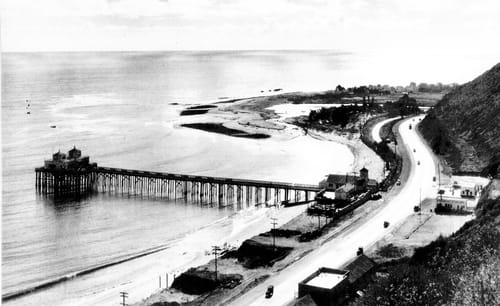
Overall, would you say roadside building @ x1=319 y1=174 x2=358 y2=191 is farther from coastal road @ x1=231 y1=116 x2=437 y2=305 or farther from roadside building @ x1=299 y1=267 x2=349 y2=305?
roadside building @ x1=299 y1=267 x2=349 y2=305

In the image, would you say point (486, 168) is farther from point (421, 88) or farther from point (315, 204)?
point (421, 88)

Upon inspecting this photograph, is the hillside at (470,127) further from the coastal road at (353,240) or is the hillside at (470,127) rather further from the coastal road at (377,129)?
the coastal road at (377,129)

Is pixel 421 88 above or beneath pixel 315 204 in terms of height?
above

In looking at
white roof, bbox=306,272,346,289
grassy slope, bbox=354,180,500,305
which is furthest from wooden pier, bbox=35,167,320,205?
white roof, bbox=306,272,346,289

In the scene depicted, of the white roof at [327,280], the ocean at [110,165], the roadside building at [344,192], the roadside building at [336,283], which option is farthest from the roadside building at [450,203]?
the white roof at [327,280]

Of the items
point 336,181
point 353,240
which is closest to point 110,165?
point 336,181

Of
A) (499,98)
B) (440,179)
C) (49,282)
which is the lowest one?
(49,282)

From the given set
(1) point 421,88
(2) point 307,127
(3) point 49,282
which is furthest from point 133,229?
(1) point 421,88
